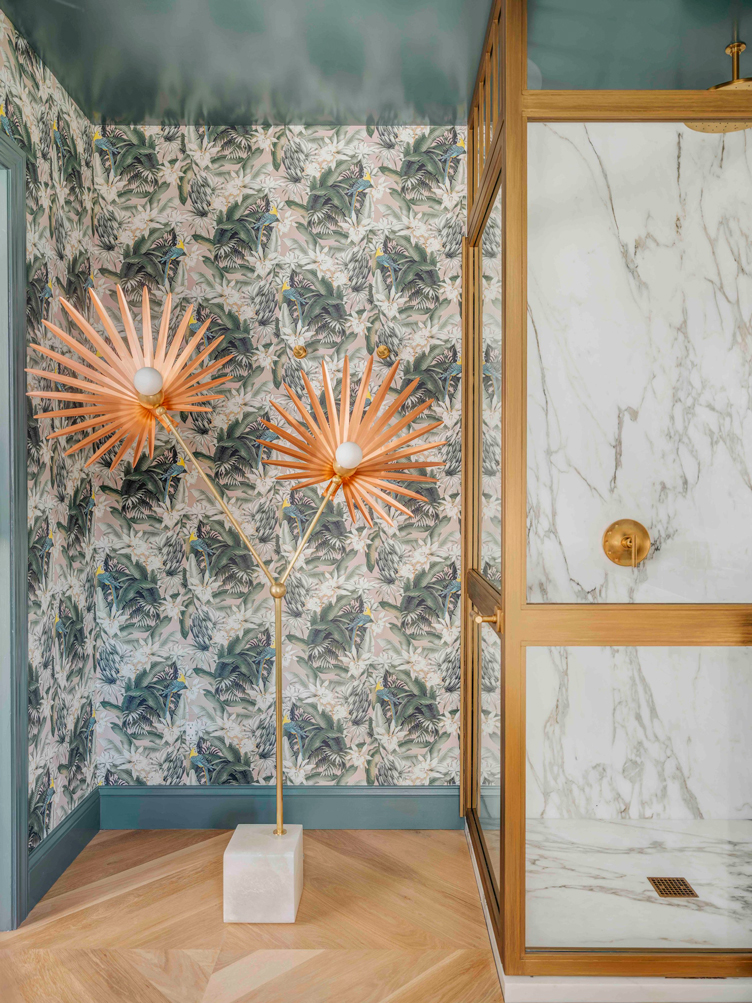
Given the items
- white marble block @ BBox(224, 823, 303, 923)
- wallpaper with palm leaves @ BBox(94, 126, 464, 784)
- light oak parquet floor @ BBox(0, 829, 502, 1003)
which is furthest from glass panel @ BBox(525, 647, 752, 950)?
wallpaper with palm leaves @ BBox(94, 126, 464, 784)

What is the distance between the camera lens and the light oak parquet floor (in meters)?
1.75

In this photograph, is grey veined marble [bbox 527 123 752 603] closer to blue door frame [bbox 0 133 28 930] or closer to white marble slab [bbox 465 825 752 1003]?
white marble slab [bbox 465 825 752 1003]

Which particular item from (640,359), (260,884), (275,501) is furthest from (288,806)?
(640,359)

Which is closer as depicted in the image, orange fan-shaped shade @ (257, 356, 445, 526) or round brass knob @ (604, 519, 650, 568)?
round brass knob @ (604, 519, 650, 568)

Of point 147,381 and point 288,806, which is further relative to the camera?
point 288,806

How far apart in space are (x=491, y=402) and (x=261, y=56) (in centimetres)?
133

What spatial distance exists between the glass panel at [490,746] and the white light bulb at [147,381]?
3.87 ft

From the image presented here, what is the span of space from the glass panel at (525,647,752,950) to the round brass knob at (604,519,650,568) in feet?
0.77

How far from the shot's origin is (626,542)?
5.55 feet

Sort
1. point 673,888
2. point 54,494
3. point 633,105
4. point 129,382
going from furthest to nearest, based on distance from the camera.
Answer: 1. point 54,494
2. point 129,382
3. point 673,888
4. point 633,105

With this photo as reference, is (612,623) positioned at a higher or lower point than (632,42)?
lower

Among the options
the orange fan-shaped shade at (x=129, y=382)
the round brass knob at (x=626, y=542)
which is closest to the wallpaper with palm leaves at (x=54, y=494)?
the orange fan-shaped shade at (x=129, y=382)

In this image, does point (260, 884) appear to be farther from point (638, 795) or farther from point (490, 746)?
point (638, 795)

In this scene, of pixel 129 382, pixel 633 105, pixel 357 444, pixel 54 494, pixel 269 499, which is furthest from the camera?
pixel 269 499
